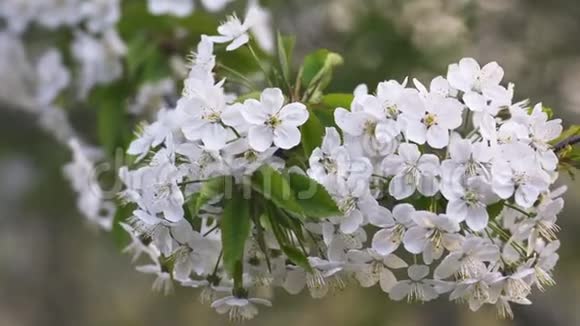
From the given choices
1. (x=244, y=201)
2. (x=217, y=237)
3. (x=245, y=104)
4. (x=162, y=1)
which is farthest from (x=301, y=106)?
(x=162, y=1)

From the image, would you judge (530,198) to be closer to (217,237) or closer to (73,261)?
(217,237)

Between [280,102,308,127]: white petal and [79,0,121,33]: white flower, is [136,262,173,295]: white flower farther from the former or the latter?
[79,0,121,33]: white flower

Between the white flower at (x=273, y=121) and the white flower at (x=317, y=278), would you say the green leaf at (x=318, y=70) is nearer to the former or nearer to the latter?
the white flower at (x=273, y=121)

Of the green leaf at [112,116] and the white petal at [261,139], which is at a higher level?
the white petal at [261,139]

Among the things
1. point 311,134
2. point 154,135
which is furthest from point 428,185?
point 154,135

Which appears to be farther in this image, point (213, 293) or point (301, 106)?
point (213, 293)

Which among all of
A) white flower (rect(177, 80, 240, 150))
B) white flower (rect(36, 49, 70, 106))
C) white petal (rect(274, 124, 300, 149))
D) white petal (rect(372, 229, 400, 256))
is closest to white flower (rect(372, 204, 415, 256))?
white petal (rect(372, 229, 400, 256))

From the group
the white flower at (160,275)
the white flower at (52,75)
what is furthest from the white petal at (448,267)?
the white flower at (52,75)
